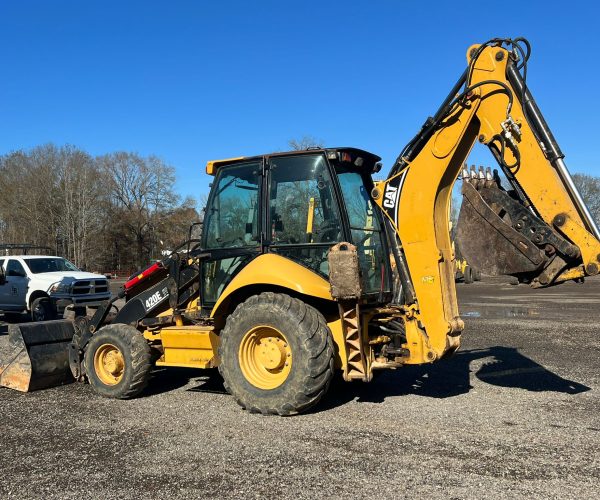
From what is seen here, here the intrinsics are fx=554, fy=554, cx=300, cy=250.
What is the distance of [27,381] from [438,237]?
511cm

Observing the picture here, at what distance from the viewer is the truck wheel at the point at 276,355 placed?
5.16 meters

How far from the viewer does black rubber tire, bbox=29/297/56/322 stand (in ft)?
45.2

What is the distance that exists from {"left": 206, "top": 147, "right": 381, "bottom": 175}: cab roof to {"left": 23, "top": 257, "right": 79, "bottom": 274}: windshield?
1098 centimetres

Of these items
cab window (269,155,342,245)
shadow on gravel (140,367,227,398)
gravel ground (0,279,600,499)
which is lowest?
gravel ground (0,279,600,499)

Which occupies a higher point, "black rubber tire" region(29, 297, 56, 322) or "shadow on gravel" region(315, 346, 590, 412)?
"black rubber tire" region(29, 297, 56, 322)

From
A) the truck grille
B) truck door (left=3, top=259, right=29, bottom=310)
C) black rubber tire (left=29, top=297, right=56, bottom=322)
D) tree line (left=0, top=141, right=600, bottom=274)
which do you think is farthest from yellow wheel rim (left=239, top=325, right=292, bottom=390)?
tree line (left=0, top=141, right=600, bottom=274)

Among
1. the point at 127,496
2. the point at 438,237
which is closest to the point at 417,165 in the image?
the point at 438,237

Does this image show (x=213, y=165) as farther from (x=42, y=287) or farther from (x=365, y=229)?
(x=42, y=287)

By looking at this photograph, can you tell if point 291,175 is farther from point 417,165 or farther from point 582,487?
point 582,487

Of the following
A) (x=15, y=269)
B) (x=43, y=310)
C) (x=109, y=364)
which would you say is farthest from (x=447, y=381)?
(x=15, y=269)

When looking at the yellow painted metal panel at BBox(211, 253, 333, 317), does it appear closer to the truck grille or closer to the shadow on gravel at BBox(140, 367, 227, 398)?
the shadow on gravel at BBox(140, 367, 227, 398)

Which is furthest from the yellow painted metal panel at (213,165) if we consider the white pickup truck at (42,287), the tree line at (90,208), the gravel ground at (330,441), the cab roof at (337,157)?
the tree line at (90,208)

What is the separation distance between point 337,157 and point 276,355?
2.10 metres

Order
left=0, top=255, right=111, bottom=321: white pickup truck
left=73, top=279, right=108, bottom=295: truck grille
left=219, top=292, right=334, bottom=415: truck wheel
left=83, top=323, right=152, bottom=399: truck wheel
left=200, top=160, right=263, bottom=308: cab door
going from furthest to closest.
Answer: left=73, top=279, right=108, bottom=295: truck grille → left=0, top=255, right=111, bottom=321: white pickup truck → left=83, top=323, right=152, bottom=399: truck wheel → left=200, top=160, right=263, bottom=308: cab door → left=219, top=292, right=334, bottom=415: truck wheel
